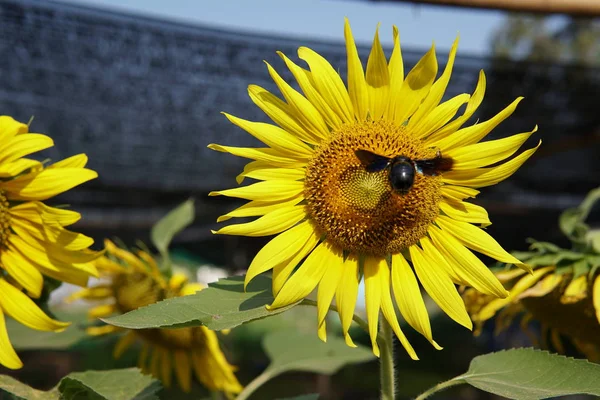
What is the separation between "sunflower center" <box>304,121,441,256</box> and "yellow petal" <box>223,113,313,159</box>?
0.02 metres

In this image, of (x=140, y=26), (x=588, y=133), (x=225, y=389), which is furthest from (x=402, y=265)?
(x=588, y=133)

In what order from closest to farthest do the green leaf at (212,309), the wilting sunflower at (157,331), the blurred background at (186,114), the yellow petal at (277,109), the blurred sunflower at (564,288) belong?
the green leaf at (212,309)
the yellow petal at (277,109)
the blurred sunflower at (564,288)
the wilting sunflower at (157,331)
the blurred background at (186,114)

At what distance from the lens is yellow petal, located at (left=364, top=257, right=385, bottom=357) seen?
2.13 ft

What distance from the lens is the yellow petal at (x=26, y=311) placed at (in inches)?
30.5

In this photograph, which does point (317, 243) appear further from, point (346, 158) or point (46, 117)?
point (46, 117)

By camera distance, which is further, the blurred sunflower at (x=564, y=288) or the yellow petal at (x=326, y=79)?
the blurred sunflower at (x=564, y=288)

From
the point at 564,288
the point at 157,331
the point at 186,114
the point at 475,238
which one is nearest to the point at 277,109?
the point at 475,238

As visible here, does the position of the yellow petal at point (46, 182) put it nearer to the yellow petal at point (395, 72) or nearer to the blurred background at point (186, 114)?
the yellow petal at point (395, 72)

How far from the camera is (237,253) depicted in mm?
4836

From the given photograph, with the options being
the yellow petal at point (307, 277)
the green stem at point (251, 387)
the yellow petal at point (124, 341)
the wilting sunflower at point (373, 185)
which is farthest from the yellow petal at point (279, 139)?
the yellow petal at point (124, 341)

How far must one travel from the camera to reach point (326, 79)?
0.70m

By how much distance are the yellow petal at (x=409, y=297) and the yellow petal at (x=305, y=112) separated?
0.52 ft

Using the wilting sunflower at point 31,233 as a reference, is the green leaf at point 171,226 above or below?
below

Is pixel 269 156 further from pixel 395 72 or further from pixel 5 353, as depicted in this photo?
pixel 5 353
